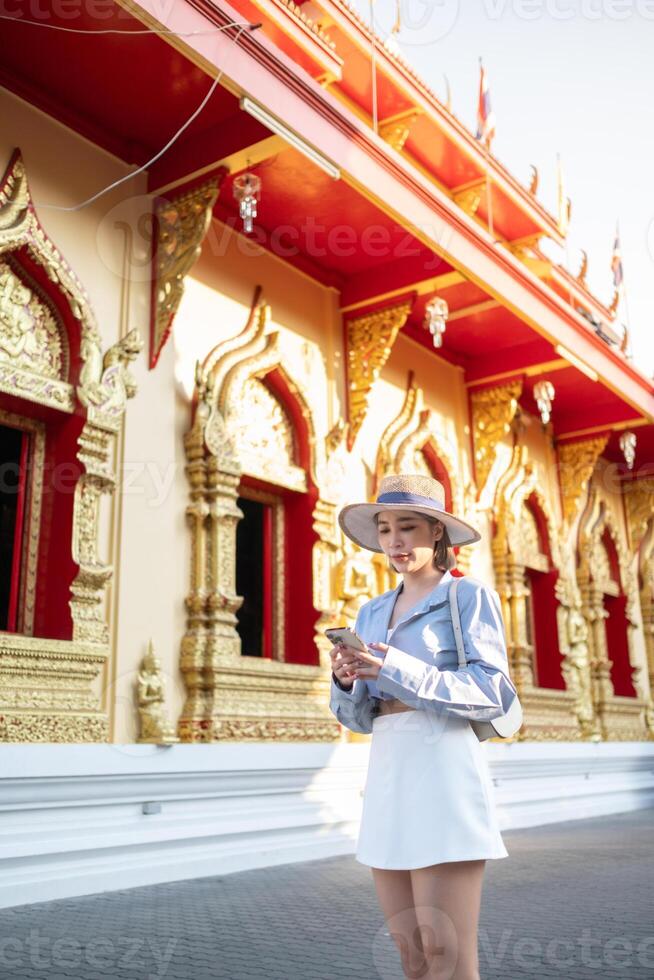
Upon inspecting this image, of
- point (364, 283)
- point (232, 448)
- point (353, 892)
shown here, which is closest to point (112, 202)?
point (232, 448)

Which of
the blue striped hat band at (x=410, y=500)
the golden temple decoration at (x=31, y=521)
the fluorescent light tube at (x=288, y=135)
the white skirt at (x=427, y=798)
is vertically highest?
the fluorescent light tube at (x=288, y=135)

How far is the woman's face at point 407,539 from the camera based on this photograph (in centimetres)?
200

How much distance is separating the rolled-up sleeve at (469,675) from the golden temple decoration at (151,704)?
10.5 feet

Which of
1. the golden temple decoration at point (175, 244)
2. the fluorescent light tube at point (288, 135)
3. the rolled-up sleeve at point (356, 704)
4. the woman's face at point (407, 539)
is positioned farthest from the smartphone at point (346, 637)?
the golden temple decoration at point (175, 244)

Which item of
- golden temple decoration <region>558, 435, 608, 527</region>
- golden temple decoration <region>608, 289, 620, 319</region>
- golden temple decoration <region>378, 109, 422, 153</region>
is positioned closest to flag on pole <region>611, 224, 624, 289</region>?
golden temple decoration <region>608, 289, 620, 319</region>

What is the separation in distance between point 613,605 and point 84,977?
32.1 feet

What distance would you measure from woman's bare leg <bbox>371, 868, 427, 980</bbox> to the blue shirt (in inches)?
12.3

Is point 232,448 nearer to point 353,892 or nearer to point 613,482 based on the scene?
point 353,892

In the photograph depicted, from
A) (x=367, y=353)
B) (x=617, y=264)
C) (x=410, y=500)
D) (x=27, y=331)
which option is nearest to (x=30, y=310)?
(x=27, y=331)

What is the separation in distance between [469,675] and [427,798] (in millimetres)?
246

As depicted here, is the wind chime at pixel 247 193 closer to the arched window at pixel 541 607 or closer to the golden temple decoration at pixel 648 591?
the arched window at pixel 541 607

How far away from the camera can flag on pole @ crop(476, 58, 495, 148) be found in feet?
29.9

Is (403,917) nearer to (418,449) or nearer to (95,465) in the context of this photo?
(95,465)

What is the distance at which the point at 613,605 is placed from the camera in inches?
448
